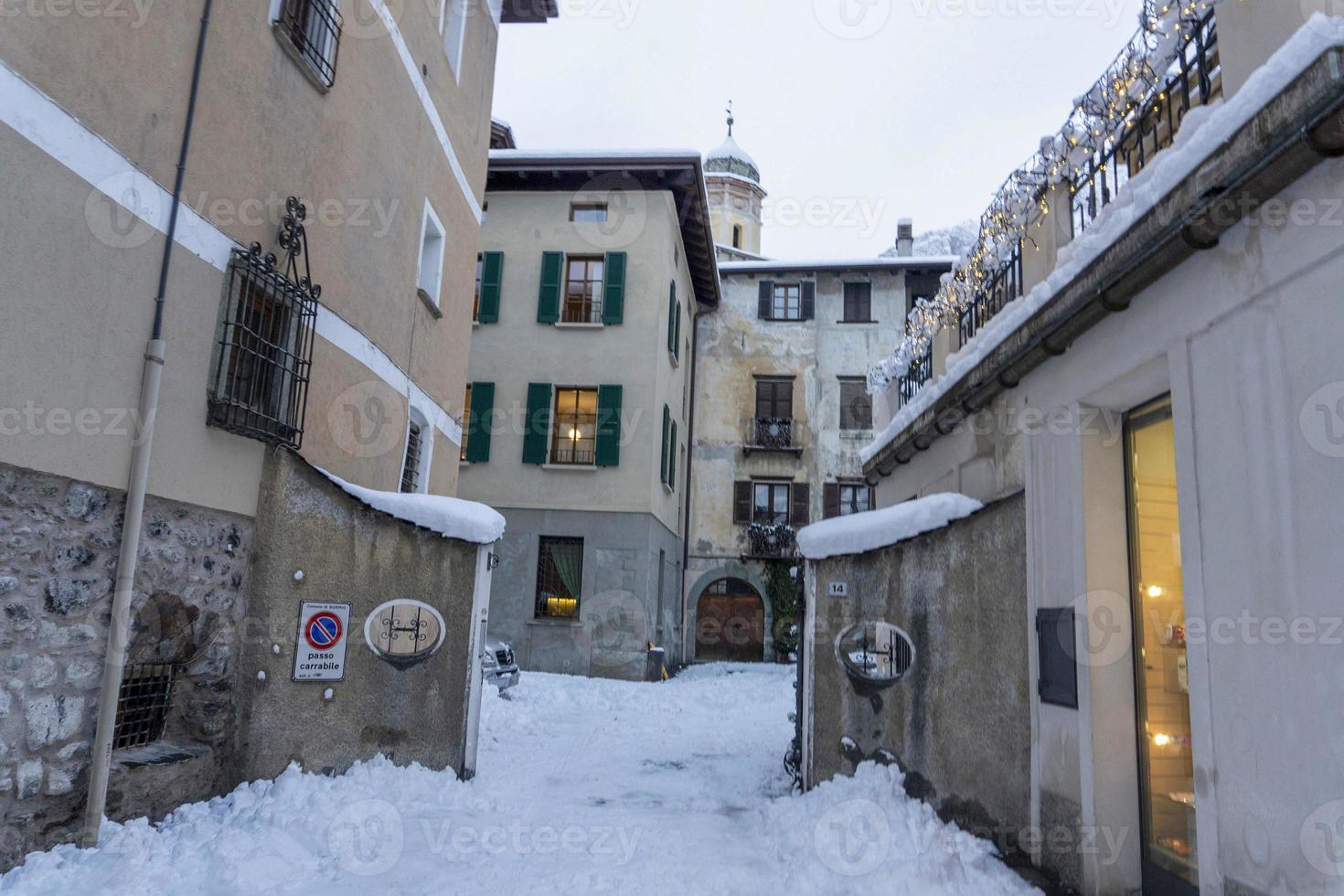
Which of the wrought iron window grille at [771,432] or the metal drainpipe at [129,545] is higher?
the wrought iron window grille at [771,432]

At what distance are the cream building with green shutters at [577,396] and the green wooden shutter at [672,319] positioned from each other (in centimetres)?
4

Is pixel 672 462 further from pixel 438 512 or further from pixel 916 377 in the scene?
pixel 438 512

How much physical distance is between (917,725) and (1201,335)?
3556 mm

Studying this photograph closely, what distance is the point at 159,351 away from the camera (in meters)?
5.21

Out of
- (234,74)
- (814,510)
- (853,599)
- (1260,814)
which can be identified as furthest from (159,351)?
(814,510)

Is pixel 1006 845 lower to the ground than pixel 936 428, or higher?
lower

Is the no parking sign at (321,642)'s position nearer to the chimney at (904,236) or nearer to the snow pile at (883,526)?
the snow pile at (883,526)

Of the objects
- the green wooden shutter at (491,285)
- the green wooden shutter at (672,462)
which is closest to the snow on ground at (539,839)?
the green wooden shutter at (491,285)

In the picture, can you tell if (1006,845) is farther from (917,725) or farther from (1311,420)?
(1311,420)

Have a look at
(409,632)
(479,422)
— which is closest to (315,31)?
(409,632)

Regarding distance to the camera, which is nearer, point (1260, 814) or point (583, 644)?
point (1260, 814)

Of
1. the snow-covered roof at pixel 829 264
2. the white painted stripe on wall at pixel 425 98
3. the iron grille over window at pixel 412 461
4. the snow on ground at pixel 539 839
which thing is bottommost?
the snow on ground at pixel 539 839

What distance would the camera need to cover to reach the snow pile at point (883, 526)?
6707 millimetres

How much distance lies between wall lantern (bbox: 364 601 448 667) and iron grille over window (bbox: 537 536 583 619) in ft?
34.5
